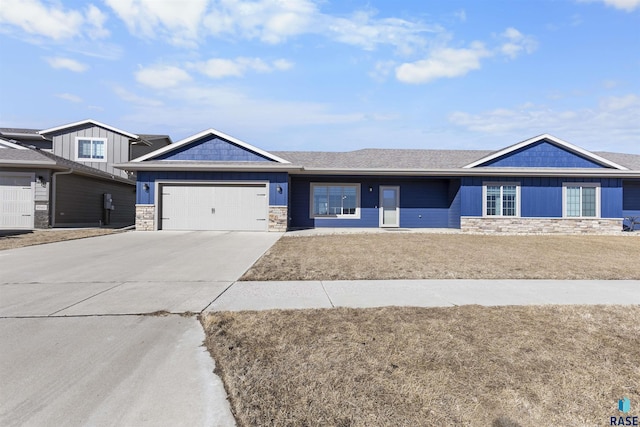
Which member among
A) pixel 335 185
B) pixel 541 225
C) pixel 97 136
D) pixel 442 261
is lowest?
pixel 442 261

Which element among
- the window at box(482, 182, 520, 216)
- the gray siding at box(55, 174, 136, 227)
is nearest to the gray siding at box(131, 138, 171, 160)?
the gray siding at box(55, 174, 136, 227)

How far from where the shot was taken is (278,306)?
4.80 metres

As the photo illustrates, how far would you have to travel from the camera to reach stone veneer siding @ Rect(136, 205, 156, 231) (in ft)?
53.5

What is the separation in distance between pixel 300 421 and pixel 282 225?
46.6ft

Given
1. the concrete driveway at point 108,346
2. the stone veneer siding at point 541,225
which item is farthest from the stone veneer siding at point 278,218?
the stone veneer siding at point 541,225

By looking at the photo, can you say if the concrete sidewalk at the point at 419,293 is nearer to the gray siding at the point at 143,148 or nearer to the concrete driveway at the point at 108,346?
the concrete driveway at the point at 108,346

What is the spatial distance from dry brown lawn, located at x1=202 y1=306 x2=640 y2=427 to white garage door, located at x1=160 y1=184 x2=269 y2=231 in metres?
12.5

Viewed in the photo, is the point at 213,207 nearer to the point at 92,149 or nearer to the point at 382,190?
the point at 382,190

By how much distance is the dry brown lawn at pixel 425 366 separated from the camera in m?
2.39

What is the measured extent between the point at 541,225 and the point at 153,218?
19067 mm

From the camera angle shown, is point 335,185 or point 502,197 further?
point 335,185

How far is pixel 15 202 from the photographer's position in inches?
656

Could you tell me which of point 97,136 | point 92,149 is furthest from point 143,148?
point 92,149

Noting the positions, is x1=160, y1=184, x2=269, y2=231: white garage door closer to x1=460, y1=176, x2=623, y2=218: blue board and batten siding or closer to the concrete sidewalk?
x1=460, y1=176, x2=623, y2=218: blue board and batten siding
